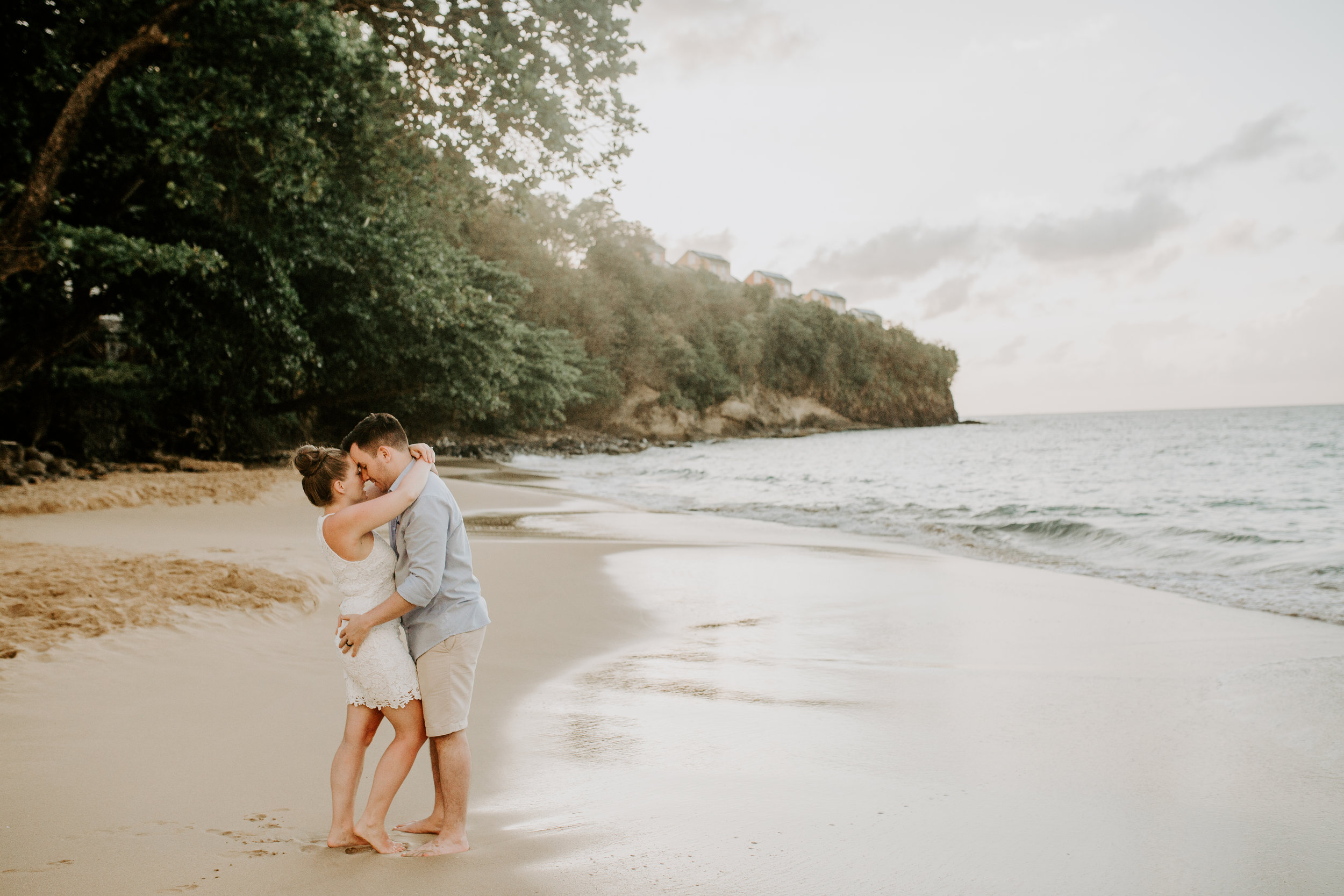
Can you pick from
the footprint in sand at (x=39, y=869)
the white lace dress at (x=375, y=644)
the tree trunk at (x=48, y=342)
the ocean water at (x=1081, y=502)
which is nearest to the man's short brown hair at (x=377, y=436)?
the white lace dress at (x=375, y=644)

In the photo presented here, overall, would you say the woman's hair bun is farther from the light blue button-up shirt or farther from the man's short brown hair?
the light blue button-up shirt

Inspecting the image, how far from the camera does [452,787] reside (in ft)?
8.23

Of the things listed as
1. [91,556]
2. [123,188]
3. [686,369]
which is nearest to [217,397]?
[123,188]

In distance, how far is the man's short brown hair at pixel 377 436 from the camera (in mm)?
2529

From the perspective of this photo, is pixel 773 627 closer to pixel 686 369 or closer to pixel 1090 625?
pixel 1090 625

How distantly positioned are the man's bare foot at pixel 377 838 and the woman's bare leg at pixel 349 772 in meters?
0.03

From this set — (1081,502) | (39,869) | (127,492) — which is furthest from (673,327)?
(39,869)

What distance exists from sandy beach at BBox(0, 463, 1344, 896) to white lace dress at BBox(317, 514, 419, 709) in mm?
454

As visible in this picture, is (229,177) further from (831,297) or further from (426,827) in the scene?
(831,297)

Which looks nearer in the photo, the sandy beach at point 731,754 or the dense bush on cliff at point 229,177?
the sandy beach at point 731,754

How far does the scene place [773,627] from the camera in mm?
5902

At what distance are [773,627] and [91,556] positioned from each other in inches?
201

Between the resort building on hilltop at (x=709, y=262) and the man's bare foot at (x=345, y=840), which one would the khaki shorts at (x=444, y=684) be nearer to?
the man's bare foot at (x=345, y=840)

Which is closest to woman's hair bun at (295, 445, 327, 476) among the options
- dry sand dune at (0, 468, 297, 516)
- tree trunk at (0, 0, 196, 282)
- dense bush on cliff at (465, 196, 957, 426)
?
tree trunk at (0, 0, 196, 282)
